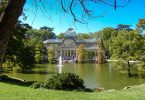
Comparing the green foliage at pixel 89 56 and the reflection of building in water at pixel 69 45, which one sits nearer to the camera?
the green foliage at pixel 89 56

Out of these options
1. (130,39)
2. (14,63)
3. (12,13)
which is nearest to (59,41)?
(130,39)

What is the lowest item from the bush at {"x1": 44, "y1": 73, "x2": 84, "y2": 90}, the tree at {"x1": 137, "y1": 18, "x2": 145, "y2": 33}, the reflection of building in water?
the bush at {"x1": 44, "y1": 73, "x2": 84, "y2": 90}

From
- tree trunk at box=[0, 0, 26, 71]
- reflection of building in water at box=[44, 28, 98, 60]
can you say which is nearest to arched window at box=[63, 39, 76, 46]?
reflection of building in water at box=[44, 28, 98, 60]

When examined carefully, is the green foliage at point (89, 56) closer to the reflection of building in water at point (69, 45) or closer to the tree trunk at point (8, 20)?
the reflection of building in water at point (69, 45)

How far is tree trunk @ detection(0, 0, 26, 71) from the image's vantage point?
2.56 meters

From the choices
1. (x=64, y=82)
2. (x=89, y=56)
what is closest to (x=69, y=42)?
(x=89, y=56)

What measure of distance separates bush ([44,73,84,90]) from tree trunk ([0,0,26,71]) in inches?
501

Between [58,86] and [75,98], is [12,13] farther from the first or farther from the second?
[58,86]

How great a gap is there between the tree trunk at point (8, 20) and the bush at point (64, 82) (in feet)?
41.8

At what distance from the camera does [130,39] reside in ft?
128

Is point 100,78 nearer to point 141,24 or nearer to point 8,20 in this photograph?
point 141,24

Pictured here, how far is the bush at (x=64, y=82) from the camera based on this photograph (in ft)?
50.2

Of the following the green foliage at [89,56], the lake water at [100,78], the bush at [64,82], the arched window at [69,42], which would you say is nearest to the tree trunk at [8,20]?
the bush at [64,82]

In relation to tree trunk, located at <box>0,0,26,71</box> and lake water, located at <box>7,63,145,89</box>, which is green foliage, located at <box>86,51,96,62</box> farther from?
tree trunk, located at <box>0,0,26,71</box>
